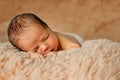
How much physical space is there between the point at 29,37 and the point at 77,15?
1.22 feet

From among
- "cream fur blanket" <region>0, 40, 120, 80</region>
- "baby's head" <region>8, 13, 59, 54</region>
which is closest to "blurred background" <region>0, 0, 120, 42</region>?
"baby's head" <region>8, 13, 59, 54</region>

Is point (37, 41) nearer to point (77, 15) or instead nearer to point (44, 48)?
point (44, 48)

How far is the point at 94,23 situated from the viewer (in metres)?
Result: 1.34

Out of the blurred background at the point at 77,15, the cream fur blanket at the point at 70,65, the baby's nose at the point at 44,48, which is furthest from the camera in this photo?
the blurred background at the point at 77,15

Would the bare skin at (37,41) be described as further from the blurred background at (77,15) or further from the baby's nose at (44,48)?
the blurred background at (77,15)

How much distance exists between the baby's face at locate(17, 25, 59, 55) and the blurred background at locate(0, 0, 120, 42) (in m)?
0.27

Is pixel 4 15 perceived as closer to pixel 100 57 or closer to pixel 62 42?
pixel 62 42

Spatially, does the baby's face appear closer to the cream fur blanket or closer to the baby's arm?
the baby's arm

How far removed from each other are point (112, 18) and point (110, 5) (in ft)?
0.21

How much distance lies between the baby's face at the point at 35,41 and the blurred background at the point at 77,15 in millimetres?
271

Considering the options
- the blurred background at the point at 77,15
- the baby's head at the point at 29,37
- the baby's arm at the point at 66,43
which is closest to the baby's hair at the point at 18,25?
the baby's head at the point at 29,37

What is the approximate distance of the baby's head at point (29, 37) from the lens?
107 cm

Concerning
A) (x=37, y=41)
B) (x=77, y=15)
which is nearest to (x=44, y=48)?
(x=37, y=41)

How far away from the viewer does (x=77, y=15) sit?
1.39 metres
